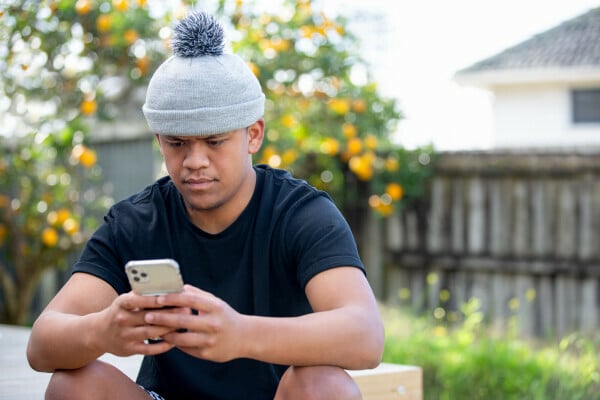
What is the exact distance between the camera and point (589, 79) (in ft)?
44.9

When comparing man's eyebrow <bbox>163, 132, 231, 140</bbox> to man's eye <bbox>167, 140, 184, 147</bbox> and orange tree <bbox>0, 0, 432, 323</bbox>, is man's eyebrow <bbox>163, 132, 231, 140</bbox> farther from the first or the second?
orange tree <bbox>0, 0, 432, 323</bbox>

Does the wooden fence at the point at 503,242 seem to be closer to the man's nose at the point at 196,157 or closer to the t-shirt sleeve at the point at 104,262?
the t-shirt sleeve at the point at 104,262

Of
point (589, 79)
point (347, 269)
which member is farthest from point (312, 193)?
point (589, 79)

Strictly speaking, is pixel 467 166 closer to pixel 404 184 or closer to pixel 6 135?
pixel 404 184

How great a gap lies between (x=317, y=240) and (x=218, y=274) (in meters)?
0.29

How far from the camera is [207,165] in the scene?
2289mm

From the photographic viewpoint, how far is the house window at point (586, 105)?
13945mm

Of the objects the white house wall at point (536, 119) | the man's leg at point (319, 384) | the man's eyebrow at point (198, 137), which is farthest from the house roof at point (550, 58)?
the man's leg at point (319, 384)

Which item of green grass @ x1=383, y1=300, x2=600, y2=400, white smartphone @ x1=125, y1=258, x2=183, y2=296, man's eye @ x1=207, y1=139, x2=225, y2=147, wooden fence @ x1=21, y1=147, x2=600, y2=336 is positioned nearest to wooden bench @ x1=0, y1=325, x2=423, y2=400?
man's eye @ x1=207, y1=139, x2=225, y2=147

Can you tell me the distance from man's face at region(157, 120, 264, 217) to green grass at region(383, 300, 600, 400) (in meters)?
2.50

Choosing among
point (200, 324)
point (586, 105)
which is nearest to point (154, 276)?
point (200, 324)

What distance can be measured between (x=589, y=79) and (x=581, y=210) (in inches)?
272

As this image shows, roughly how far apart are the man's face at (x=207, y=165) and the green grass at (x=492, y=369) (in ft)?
8.21

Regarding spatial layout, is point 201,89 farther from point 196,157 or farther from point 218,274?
point 218,274
